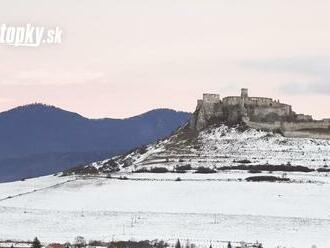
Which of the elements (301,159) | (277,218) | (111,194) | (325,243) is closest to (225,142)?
(301,159)

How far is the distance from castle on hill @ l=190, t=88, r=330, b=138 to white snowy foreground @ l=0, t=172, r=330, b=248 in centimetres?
3089

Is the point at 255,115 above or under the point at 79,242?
above

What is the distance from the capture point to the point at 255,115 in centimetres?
14750

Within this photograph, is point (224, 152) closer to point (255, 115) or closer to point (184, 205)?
point (255, 115)

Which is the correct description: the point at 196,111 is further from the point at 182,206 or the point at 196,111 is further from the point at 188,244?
the point at 188,244

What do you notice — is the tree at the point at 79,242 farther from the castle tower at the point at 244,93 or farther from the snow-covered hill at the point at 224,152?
the castle tower at the point at 244,93

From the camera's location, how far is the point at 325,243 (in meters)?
74.5

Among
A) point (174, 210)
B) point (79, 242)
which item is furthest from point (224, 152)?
point (79, 242)

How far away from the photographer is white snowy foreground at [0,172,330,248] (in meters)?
78.7

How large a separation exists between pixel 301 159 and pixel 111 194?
3650 centimetres

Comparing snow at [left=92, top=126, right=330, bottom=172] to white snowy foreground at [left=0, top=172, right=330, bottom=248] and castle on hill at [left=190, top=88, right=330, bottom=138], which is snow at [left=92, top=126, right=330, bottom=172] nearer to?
castle on hill at [left=190, top=88, right=330, bottom=138]

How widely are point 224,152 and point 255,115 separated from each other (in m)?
14.0

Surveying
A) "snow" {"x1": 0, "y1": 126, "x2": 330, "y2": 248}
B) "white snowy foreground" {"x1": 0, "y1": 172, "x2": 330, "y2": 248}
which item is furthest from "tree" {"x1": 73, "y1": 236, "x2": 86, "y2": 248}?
"snow" {"x1": 0, "y1": 126, "x2": 330, "y2": 248}

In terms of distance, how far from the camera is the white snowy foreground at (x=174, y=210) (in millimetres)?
78688
